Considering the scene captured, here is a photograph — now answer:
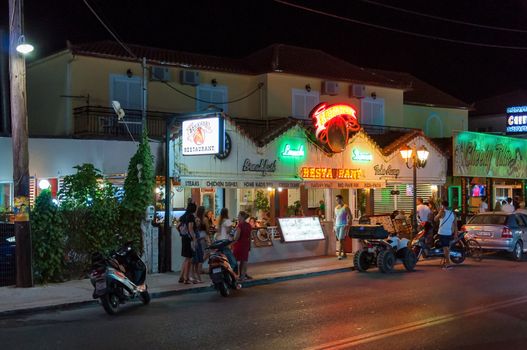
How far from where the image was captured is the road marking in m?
7.99

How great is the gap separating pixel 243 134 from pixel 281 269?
574 centimetres

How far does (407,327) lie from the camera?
9.02 metres

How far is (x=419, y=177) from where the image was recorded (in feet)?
88.0

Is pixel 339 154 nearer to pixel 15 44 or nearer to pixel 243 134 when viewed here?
pixel 243 134

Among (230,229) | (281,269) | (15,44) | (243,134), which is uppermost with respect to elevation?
(15,44)

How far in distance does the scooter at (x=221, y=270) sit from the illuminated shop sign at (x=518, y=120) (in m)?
28.4

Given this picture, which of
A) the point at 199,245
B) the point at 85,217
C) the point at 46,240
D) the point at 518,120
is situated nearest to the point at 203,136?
the point at 199,245

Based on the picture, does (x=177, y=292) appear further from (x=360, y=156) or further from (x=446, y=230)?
(x=360, y=156)

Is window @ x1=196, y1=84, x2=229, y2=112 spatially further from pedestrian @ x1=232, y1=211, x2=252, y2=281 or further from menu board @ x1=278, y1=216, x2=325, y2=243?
pedestrian @ x1=232, y1=211, x2=252, y2=281

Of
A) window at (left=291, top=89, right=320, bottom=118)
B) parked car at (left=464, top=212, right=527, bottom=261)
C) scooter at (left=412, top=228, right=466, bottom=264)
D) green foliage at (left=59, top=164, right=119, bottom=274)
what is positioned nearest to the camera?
green foliage at (left=59, top=164, right=119, bottom=274)

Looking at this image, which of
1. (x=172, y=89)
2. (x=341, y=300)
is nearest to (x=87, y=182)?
(x=341, y=300)

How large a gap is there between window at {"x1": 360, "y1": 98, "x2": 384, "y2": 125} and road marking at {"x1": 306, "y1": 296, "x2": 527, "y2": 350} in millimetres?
18992

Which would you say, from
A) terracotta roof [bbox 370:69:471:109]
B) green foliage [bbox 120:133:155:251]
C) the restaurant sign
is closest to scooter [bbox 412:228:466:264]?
green foliage [bbox 120:133:155:251]

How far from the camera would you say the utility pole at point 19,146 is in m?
12.8
